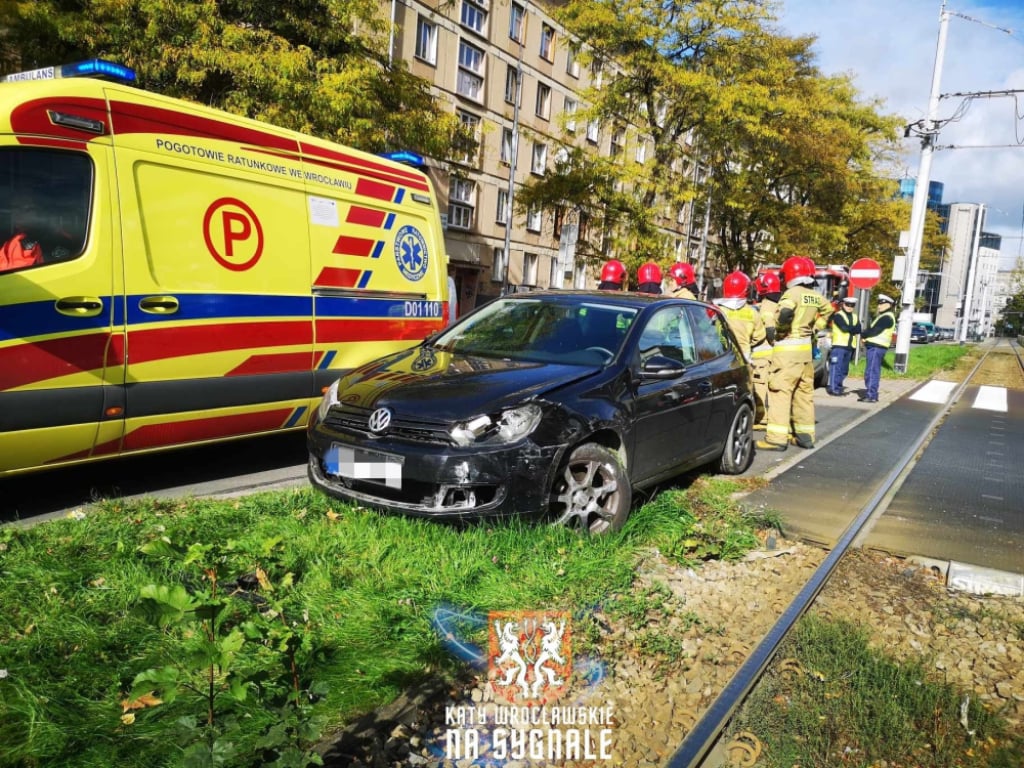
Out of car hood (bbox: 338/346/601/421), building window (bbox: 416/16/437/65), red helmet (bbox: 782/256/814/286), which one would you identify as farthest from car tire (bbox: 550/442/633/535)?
building window (bbox: 416/16/437/65)

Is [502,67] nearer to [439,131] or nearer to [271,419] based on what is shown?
[439,131]

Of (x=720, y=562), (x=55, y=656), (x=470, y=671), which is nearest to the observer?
(x=55, y=656)

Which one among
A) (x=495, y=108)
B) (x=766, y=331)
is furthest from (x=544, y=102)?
(x=766, y=331)

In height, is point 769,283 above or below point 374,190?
below

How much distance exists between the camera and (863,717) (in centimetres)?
283

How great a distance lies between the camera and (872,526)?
5.36 meters

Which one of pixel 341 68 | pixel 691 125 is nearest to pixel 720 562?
pixel 341 68

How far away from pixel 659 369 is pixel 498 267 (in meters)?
27.3

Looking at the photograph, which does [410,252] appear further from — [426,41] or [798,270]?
[426,41]

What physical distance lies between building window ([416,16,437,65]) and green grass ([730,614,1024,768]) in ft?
86.7

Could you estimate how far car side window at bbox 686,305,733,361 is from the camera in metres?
6.10

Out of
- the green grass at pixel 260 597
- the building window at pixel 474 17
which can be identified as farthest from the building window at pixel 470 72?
the green grass at pixel 260 597

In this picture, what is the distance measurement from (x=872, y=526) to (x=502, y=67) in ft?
93.3

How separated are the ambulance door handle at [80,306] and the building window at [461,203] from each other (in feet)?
82.0
